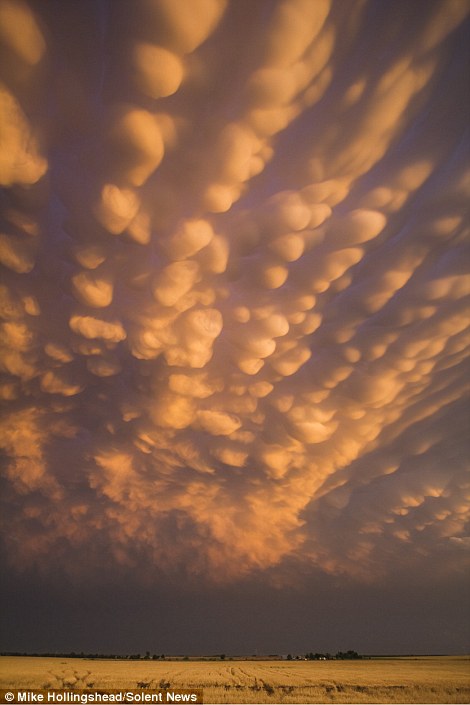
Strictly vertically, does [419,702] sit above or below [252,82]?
below

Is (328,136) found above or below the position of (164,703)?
above

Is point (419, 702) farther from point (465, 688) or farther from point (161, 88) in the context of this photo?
point (161, 88)

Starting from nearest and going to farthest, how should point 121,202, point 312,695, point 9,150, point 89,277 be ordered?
point 9,150, point 121,202, point 89,277, point 312,695

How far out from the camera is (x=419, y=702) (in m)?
23.2

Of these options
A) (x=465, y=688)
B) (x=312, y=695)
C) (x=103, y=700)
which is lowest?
(x=465, y=688)

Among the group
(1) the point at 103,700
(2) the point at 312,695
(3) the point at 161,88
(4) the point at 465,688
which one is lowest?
(4) the point at 465,688

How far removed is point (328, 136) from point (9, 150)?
11.4 metres

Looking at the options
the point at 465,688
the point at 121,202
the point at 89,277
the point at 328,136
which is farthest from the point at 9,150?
the point at 465,688

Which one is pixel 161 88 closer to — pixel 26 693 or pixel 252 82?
pixel 252 82

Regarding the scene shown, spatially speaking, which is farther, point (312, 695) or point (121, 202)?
point (312, 695)

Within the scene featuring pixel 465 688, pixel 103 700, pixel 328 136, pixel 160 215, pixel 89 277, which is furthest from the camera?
pixel 465 688

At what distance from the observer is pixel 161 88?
39.7 feet

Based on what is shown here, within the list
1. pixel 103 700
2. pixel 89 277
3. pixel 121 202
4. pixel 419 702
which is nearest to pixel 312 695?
pixel 419 702

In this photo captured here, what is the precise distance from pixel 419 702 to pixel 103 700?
18165 mm
